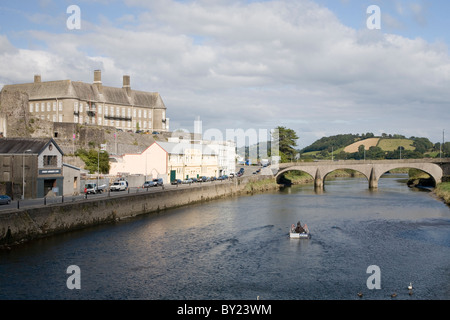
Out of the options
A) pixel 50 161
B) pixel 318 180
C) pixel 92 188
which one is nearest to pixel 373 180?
pixel 318 180

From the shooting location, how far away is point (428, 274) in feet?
109

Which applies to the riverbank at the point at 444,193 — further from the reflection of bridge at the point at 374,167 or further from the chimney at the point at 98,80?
the chimney at the point at 98,80

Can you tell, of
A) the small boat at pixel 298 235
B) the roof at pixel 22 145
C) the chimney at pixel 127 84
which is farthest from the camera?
the chimney at pixel 127 84

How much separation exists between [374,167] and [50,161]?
7820 cm

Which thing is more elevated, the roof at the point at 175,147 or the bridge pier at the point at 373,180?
the roof at the point at 175,147

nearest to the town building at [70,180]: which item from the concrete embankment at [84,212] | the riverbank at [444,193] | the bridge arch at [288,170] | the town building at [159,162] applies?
the concrete embankment at [84,212]

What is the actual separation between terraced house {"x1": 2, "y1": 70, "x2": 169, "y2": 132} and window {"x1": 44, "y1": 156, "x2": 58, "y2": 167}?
58.0 m

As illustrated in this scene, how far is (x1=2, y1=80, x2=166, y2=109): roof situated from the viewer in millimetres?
113919

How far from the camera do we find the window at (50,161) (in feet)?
181

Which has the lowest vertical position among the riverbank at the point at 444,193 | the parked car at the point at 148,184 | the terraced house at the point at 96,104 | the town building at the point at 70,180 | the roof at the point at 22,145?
the riverbank at the point at 444,193

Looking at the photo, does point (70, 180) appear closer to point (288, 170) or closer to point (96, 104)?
point (96, 104)
